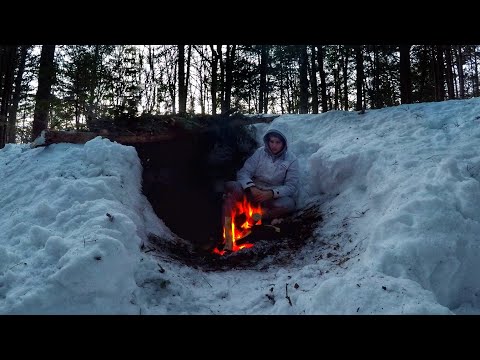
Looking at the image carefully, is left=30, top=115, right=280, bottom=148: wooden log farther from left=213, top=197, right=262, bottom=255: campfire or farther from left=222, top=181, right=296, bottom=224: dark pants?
left=213, top=197, right=262, bottom=255: campfire

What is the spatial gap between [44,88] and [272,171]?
9.36 m

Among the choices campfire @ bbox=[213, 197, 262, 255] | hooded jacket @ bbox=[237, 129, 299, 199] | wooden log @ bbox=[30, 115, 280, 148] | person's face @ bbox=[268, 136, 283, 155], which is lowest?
campfire @ bbox=[213, 197, 262, 255]

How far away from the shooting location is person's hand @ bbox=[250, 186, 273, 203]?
6875 millimetres

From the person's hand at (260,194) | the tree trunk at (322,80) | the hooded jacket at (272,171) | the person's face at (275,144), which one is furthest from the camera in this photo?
the tree trunk at (322,80)

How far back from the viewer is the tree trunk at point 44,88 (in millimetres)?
10734

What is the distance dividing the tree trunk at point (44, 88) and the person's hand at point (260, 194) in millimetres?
8091

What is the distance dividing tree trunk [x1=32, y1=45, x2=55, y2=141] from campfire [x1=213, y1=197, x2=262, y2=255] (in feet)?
26.3

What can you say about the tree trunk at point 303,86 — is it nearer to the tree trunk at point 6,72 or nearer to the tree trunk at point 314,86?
the tree trunk at point 314,86

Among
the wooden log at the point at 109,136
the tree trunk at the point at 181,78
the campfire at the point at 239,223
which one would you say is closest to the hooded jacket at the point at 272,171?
the campfire at the point at 239,223

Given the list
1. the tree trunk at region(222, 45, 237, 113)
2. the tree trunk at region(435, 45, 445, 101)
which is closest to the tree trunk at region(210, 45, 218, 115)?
the tree trunk at region(222, 45, 237, 113)
